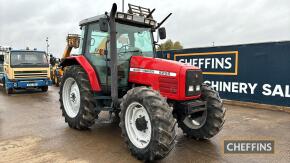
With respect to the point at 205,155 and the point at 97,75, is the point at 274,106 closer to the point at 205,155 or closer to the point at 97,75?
the point at 205,155

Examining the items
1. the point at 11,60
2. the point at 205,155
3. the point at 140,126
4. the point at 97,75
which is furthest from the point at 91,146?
the point at 11,60

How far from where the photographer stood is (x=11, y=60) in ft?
39.7

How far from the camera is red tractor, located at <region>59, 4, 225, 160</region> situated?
391 centimetres

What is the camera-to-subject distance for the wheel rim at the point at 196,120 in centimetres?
492

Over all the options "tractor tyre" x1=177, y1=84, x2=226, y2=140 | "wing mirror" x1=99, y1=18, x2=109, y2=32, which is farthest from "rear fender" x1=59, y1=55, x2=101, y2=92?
"tractor tyre" x1=177, y1=84, x2=226, y2=140

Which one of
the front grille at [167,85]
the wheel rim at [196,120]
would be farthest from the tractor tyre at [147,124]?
the wheel rim at [196,120]

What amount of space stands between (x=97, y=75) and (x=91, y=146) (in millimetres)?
1497

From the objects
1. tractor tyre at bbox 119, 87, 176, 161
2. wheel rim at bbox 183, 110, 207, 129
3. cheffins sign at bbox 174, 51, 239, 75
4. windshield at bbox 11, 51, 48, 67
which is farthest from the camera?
windshield at bbox 11, 51, 48, 67

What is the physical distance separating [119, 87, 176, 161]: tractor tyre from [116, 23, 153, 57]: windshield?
1313mm

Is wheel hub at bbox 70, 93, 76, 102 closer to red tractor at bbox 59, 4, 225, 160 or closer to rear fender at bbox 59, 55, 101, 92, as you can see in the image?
red tractor at bbox 59, 4, 225, 160

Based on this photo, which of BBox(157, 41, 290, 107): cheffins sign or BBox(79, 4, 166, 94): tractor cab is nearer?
BBox(79, 4, 166, 94): tractor cab

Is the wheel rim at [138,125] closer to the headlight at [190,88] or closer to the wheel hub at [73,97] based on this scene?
the headlight at [190,88]

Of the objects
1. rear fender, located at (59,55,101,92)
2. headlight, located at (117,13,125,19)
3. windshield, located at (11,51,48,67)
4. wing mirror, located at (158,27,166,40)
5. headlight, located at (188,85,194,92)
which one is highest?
headlight, located at (117,13,125,19)

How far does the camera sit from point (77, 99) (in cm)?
605
